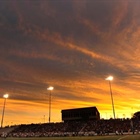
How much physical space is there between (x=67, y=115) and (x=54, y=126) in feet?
76.4

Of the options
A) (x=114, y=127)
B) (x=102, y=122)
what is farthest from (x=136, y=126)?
(x=102, y=122)

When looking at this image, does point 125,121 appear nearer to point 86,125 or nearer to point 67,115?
point 86,125

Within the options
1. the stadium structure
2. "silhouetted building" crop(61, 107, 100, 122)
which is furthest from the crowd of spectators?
"silhouetted building" crop(61, 107, 100, 122)

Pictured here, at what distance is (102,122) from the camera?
71938mm

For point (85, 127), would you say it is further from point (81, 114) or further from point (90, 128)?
point (81, 114)

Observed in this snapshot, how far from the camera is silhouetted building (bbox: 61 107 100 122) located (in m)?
97.1

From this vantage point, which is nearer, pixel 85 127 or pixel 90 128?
pixel 90 128

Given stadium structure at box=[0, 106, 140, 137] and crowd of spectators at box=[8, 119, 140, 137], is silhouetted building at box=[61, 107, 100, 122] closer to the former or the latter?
stadium structure at box=[0, 106, 140, 137]

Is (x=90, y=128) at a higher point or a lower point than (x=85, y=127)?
lower

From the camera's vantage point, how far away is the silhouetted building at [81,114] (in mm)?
97125

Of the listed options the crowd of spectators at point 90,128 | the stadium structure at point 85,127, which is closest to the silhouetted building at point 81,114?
the stadium structure at point 85,127

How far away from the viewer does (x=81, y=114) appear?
9931 centimetres

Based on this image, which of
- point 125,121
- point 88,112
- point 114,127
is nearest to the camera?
point 114,127

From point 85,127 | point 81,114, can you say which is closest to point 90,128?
point 85,127
